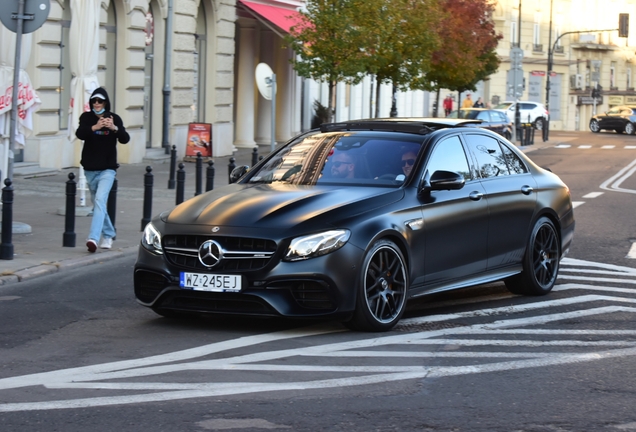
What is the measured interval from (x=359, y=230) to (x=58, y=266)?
4.51 m

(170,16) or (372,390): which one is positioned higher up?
(170,16)

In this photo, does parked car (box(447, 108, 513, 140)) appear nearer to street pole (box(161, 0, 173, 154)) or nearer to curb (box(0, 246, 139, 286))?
street pole (box(161, 0, 173, 154))

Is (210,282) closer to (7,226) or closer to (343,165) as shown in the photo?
(343,165)

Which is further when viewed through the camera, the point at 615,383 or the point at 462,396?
the point at 615,383

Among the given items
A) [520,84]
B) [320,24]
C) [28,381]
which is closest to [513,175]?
[28,381]

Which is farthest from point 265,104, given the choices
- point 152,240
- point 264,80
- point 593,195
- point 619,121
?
point 619,121

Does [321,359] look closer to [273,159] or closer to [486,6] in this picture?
[273,159]

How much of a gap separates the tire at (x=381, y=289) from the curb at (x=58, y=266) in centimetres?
390

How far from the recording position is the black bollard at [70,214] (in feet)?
42.3

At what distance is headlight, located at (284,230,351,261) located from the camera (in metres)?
7.87

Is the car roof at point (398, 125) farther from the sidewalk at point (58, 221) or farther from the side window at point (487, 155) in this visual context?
the sidewalk at point (58, 221)

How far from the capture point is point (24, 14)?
13.2 m

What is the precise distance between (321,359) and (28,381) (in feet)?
5.60

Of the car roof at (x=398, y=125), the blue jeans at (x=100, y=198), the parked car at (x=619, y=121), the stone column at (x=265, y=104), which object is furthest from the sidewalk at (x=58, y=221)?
the parked car at (x=619, y=121)
